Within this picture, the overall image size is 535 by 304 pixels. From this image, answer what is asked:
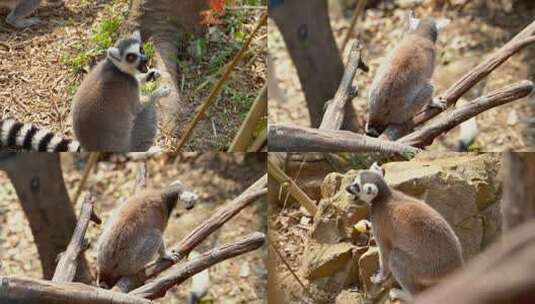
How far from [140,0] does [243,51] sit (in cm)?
49

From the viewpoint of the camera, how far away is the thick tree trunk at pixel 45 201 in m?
3.50

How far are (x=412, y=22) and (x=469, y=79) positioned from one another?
353 millimetres

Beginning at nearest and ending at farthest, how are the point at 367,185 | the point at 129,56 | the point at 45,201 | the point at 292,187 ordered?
the point at 129,56, the point at 367,185, the point at 292,187, the point at 45,201

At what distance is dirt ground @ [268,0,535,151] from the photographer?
3.21m

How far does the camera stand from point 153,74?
10.3 ft

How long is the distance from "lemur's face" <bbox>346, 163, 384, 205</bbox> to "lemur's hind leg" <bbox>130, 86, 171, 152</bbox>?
34.5 inches

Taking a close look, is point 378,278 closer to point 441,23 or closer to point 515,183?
point 515,183

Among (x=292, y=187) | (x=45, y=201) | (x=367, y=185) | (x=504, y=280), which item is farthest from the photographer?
(x=45, y=201)

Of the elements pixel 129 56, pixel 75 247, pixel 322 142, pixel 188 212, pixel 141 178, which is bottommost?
pixel 75 247

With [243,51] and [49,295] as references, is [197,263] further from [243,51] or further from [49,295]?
[243,51]

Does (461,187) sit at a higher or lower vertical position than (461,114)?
lower

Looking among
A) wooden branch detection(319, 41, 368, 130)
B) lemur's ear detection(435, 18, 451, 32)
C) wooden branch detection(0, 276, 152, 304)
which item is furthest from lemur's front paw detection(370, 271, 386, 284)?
lemur's ear detection(435, 18, 451, 32)

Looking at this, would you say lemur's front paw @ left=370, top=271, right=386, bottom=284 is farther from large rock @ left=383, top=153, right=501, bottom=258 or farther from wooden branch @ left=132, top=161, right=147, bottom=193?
wooden branch @ left=132, top=161, right=147, bottom=193

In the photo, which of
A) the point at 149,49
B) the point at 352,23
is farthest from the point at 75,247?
the point at 352,23
